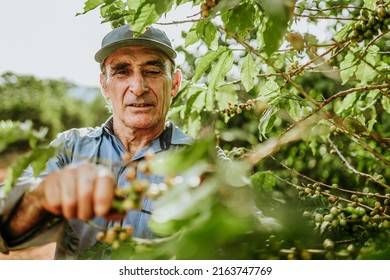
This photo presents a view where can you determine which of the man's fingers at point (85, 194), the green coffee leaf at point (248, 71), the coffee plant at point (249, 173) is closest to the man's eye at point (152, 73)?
the coffee plant at point (249, 173)

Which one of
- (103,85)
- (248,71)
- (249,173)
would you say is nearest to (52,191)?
(249,173)

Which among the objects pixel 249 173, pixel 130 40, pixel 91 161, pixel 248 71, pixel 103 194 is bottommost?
pixel 103 194

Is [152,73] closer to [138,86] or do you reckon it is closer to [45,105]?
[138,86]

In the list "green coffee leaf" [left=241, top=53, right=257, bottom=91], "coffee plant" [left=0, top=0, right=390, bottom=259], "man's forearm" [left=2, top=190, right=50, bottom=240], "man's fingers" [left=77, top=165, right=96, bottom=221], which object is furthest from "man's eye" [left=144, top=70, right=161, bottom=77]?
"man's fingers" [left=77, top=165, right=96, bottom=221]

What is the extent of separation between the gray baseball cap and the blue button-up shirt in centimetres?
24

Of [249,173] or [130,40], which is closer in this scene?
[249,173]

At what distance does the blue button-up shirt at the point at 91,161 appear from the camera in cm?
87

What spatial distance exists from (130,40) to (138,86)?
14cm

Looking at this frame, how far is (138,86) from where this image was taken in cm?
133

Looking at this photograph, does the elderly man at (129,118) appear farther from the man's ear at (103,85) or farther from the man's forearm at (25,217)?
the man's forearm at (25,217)

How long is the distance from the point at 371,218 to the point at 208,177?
59 cm

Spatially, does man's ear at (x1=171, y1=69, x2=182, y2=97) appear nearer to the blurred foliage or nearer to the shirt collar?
the shirt collar

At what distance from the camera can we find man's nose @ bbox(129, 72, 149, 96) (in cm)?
133

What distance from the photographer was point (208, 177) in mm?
404
